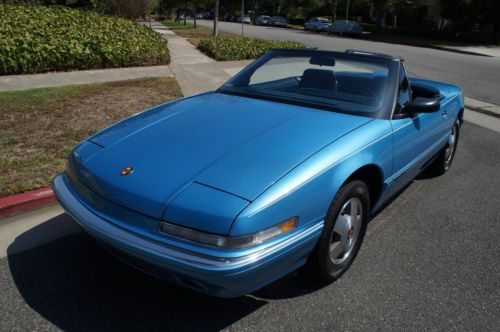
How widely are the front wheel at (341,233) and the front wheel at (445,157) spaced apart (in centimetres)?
222

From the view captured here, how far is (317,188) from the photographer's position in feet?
7.89

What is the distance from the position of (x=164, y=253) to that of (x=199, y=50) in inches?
622

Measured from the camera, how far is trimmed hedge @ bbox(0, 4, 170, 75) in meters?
9.53

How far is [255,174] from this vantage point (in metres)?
2.35

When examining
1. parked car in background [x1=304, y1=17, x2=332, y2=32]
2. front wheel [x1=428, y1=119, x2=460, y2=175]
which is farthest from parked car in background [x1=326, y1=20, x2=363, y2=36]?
front wheel [x1=428, y1=119, x2=460, y2=175]

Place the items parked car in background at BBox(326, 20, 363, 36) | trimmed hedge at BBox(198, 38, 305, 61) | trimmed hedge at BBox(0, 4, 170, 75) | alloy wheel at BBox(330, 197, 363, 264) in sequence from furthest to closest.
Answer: parked car in background at BBox(326, 20, 363, 36) → trimmed hedge at BBox(198, 38, 305, 61) → trimmed hedge at BBox(0, 4, 170, 75) → alloy wheel at BBox(330, 197, 363, 264)

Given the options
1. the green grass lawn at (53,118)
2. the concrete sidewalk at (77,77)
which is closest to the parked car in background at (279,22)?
the concrete sidewalk at (77,77)

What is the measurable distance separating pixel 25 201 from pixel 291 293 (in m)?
2.51

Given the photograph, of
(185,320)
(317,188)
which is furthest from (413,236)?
(185,320)

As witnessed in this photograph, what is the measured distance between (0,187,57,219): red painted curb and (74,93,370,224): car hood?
3.92 ft

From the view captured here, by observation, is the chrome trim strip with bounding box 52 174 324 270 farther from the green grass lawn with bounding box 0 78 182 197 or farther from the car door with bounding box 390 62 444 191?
the green grass lawn with bounding box 0 78 182 197

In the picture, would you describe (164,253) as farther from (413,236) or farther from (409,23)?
(409,23)

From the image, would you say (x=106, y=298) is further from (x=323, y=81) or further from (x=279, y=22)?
(x=279, y=22)

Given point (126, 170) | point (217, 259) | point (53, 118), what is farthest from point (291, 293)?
point (53, 118)
